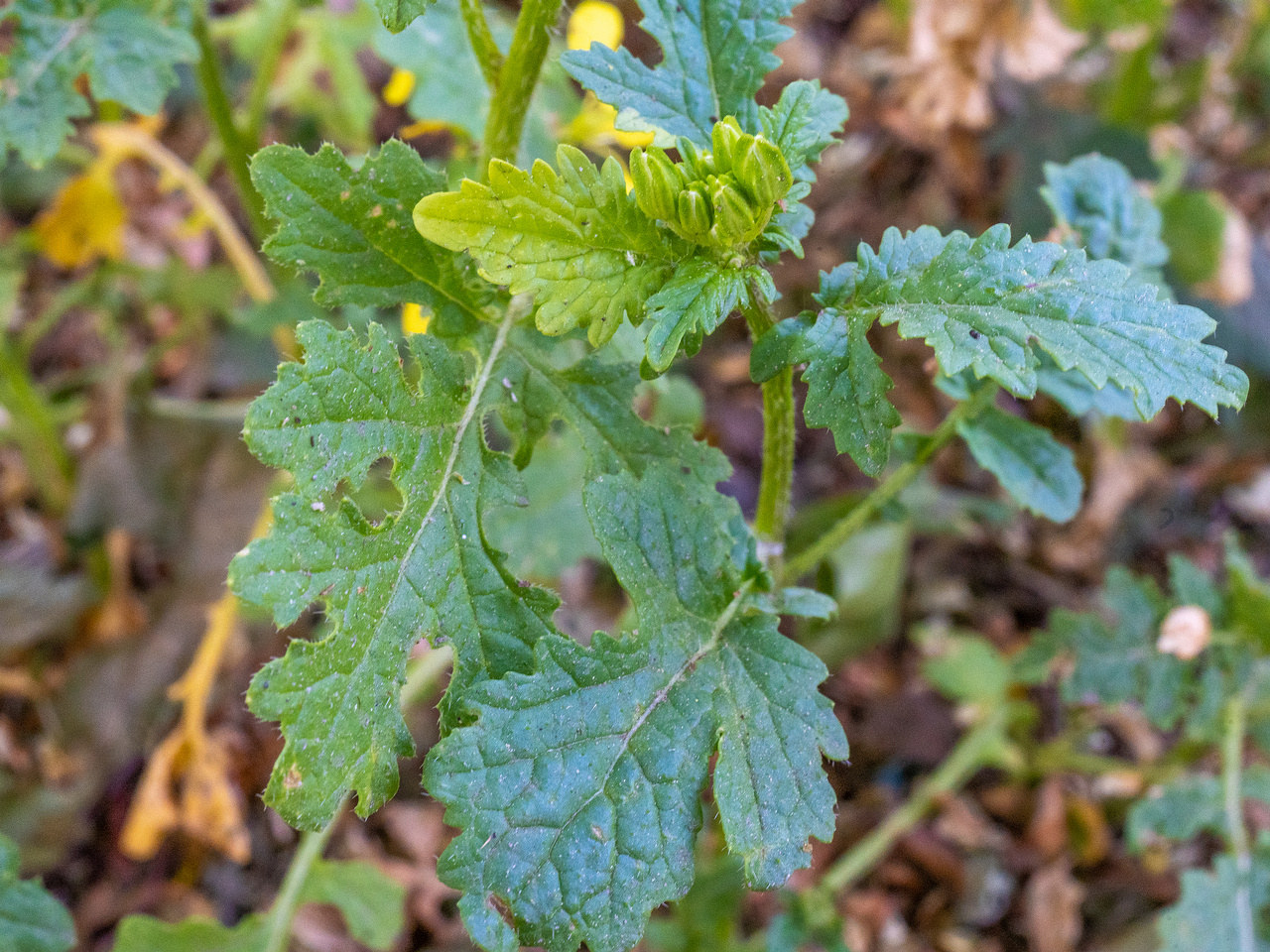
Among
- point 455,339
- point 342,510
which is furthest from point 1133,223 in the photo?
point 342,510

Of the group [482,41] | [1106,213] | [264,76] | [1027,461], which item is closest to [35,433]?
[264,76]

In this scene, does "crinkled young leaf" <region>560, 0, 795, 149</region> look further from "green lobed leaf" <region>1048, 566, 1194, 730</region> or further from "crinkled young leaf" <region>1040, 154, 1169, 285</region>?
"green lobed leaf" <region>1048, 566, 1194, 730</region>

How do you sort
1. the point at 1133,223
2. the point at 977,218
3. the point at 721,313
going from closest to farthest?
the point at 721,313, the point at 1133,223, the point at 977,218

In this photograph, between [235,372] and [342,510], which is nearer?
[342,510]

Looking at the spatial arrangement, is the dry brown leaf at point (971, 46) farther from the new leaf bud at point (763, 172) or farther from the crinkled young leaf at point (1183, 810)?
the new leaf bud at point (763, 172)

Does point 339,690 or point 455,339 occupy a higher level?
point 455,339

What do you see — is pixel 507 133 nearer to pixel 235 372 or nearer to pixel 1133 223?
pixel 1133 223

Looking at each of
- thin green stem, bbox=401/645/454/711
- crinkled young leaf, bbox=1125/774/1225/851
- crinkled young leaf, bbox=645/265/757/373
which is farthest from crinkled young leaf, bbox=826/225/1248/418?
crinkled young leaf, bbox=1125/774/1225/851
